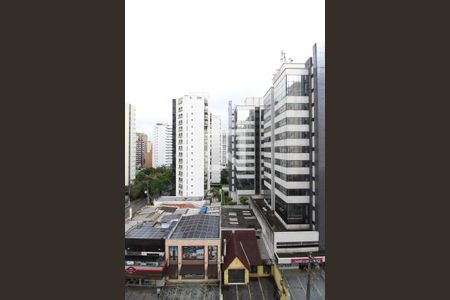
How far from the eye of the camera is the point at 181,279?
8.12 meters

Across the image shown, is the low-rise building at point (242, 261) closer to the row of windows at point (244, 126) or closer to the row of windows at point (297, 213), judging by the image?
the row of windows at point (297, 213)

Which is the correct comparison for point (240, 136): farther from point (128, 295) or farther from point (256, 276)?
point (128, 295)

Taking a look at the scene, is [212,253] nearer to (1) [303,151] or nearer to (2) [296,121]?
(1) [303,151]

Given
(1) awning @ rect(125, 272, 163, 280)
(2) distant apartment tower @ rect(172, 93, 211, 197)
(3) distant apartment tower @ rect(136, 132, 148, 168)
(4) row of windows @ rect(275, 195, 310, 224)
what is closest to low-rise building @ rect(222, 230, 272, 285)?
(4) row of windows @ rect(275, 195, 310, 224)

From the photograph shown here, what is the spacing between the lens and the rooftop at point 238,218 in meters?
12.0

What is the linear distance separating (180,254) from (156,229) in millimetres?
1678

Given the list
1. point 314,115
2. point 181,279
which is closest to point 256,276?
point 181,279

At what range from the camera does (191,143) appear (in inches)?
676

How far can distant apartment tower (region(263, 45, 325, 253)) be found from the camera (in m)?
9.08

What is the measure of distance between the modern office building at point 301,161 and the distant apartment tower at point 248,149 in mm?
6552

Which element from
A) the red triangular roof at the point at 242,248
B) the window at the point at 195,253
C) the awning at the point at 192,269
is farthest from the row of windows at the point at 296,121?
the awning at the point at 192,269

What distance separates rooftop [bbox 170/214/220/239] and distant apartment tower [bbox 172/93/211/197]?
6.27 meters

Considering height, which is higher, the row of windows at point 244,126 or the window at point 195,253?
the row of windows at point 244,126

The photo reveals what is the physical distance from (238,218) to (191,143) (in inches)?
247
